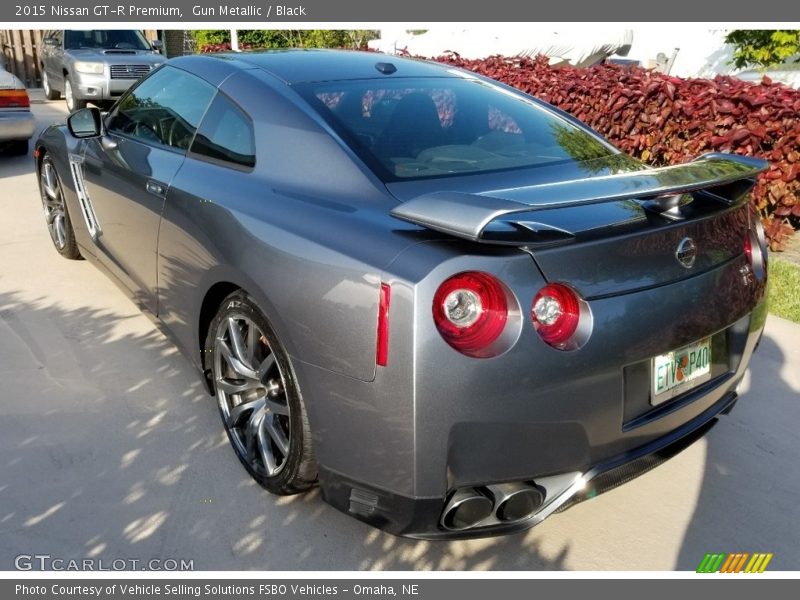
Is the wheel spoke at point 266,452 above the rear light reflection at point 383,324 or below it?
below

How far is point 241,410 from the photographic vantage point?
3070 mm

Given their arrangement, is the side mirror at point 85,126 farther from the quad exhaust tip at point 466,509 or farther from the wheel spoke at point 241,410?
the quad exhaust tip at point 466,509

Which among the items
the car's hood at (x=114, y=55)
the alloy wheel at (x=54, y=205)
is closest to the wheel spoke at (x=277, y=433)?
the alloy wheel at (x=54, y=205)

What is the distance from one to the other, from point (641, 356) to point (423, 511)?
0.79 metres

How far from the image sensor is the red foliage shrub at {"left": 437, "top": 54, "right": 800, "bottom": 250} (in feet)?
18.4

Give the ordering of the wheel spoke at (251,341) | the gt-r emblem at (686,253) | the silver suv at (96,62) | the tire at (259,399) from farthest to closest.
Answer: the silver suv at (96,62) → the wheel spoke at (251,341) → the tire at (259,399) → the gt-r emblem at (686,253)

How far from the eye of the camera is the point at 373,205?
98.1 inches

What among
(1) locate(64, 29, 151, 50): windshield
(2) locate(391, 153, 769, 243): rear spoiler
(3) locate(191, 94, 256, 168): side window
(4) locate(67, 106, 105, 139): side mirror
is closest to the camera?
(2) locate(391, 153, 769, 243): rear spoiler

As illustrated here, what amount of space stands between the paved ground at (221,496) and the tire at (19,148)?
21.7ft

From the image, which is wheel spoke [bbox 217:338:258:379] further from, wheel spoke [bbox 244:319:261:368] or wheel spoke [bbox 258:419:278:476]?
wheel spoke [bbox 258:419:278:476]

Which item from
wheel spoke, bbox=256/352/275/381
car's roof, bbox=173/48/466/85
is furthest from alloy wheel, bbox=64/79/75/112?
wheel spoke, bbox=256/352/275/381

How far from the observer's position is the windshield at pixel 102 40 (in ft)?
44.8

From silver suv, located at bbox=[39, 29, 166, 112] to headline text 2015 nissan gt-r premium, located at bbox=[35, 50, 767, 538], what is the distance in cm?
1047

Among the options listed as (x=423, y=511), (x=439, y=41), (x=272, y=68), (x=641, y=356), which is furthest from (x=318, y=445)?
(x=439, y=41)
